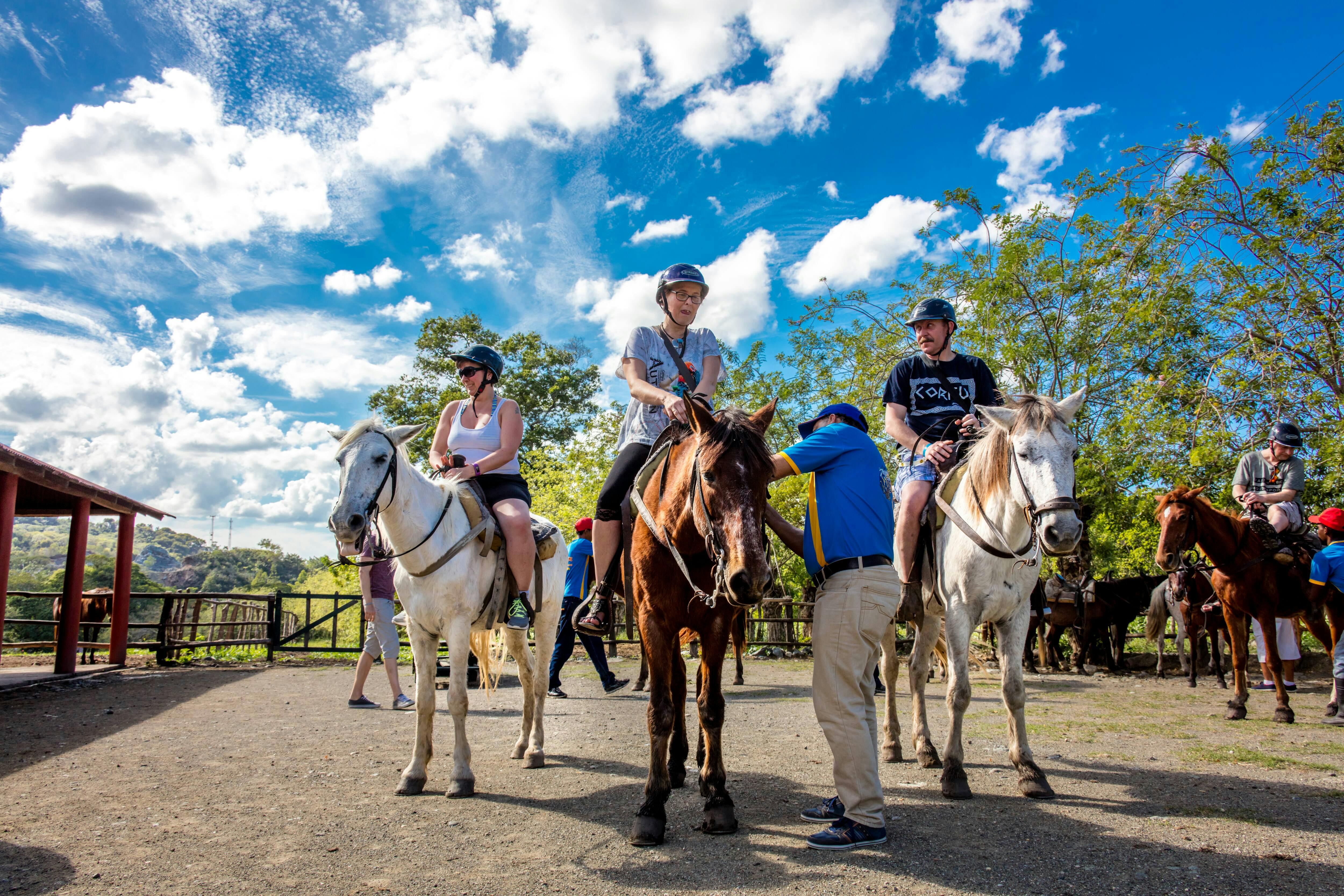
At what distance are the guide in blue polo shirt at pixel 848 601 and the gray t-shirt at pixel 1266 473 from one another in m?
7.66

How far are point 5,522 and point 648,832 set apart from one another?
1196 centimetres

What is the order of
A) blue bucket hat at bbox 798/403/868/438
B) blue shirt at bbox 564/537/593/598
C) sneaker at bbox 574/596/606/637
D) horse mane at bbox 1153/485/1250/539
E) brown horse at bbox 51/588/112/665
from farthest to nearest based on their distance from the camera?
brown horse at bbox 51/588/112/665
blue shirt at bbox 564/537/593/598
horse mane at bbox 1153/485/1250/539
sneaker at bbox 574/596/606/637
blue bucket hat at bbox 798/403/868/438

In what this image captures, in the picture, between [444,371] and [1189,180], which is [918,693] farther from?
[444,371]

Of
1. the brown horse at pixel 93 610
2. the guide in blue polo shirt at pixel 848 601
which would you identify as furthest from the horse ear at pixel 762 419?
the brown horse at pixel 93 610

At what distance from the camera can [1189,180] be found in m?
13.1

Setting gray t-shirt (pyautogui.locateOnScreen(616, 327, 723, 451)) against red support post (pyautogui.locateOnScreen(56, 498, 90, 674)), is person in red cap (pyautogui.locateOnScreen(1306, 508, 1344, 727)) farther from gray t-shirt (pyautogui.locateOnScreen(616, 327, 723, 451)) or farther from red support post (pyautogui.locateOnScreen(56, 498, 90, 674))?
red support post (pyautogui.locateOnScreen(56, 498, 90, 674))

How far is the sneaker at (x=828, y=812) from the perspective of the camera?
11.8ft

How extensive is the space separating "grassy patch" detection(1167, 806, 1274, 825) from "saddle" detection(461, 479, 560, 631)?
436cm

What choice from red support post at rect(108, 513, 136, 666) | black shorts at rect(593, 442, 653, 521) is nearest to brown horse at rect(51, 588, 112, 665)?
red support post at rect(108, 513, 136, 666)

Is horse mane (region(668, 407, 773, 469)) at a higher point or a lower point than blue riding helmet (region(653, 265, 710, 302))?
lower

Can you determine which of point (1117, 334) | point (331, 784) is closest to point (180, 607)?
point (331, 784)

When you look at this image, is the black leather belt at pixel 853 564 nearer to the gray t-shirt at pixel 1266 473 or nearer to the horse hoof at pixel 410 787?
the horse hoof at pixel 410 787

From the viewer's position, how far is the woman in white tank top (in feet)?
17.0

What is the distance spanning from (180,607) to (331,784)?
15.5 m
